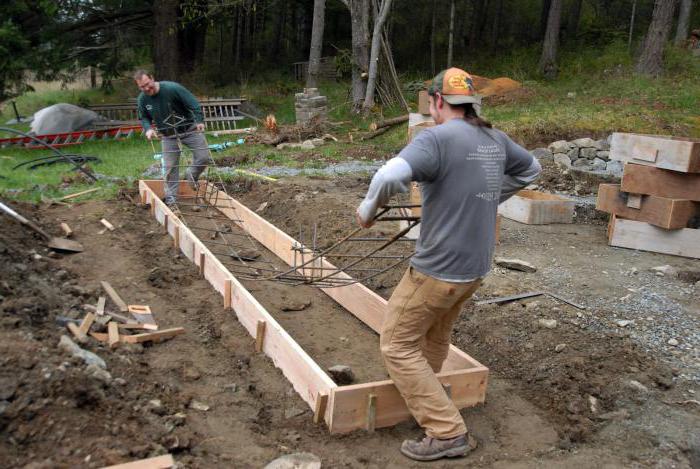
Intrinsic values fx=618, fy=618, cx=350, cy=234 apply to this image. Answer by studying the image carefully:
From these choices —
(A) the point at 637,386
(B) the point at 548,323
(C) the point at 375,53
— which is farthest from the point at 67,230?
(C) the point at 375,53

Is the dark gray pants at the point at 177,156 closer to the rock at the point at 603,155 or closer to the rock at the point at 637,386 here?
the rock at the point at 637,386

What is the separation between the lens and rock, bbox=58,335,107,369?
149 inches

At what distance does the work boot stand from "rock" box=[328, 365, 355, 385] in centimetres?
79

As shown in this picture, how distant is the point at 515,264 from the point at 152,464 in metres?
4.08

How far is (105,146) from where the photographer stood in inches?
593

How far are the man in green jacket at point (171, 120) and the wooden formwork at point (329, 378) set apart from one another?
2308 millimetres

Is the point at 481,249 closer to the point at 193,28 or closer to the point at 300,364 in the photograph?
the point at 300,364

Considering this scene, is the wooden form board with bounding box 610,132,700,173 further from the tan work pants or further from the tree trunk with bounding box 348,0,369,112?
the tree trunk with bounding box 348,0,369,112

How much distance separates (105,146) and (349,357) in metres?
12.2

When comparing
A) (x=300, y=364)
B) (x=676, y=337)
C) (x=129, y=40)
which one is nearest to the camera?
(x=300, y=364)

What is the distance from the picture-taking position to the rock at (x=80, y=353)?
149 inches

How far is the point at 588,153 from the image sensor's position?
10.2 metres

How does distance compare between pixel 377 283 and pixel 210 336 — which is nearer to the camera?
pixel 210 336

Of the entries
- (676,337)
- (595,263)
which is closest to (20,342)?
(676,337)
